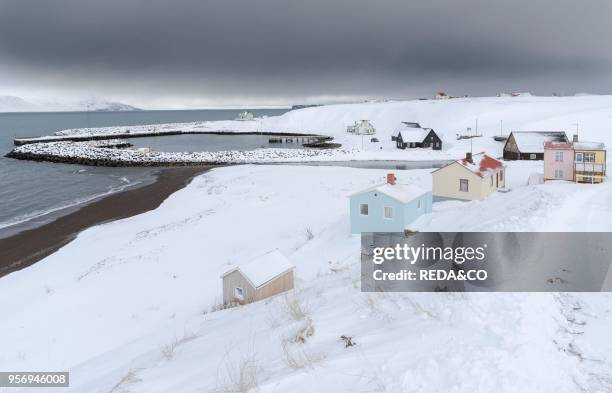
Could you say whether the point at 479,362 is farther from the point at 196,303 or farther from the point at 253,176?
the point at 253,176

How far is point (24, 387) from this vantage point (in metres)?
8.79

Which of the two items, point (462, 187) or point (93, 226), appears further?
point (93, 226)

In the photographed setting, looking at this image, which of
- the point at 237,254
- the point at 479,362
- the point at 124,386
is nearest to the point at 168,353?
the point at 124,386

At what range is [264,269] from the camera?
14.7m

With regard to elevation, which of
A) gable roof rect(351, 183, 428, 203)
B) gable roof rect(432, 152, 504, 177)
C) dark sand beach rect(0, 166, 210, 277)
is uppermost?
gable roof rect(432, 152, 504, 177)

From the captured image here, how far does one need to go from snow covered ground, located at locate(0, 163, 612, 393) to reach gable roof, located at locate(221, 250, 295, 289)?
216 cm

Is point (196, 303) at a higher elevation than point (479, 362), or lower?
lower

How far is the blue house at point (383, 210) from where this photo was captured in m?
22.3

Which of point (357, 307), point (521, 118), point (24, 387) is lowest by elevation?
point (24, 387)

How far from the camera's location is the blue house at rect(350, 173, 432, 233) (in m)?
22.3

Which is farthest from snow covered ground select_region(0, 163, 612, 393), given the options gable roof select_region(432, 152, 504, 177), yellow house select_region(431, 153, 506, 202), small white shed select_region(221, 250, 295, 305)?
gable roof select_region(432, 152, 504, 177)

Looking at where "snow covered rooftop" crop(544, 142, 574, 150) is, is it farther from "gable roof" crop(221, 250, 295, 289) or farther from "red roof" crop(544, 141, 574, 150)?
"gable roof" crop(221, 250, 295, 289)

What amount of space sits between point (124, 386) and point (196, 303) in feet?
33.0

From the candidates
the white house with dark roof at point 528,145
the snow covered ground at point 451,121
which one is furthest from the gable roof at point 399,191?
the snow covered ground at point 451,121
